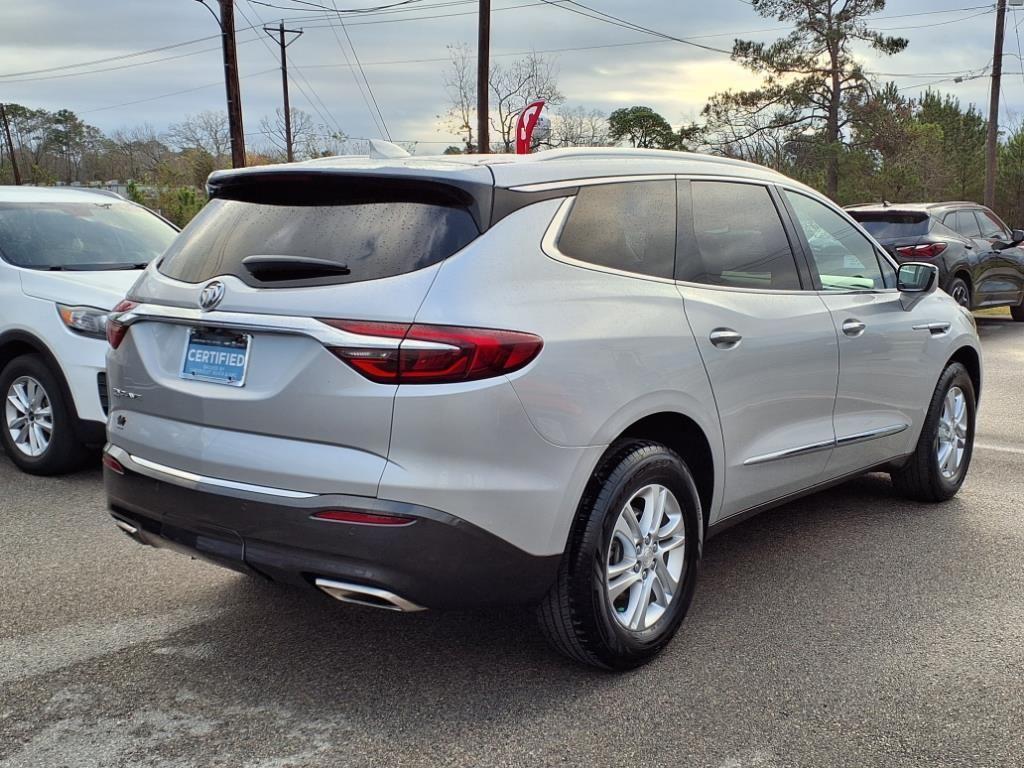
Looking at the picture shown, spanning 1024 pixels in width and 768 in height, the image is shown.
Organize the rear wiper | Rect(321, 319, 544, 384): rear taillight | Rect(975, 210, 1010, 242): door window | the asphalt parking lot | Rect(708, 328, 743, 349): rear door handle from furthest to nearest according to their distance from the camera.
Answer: Rect(975, 210, 1010, 242): door window, Rect(708, 328, 743, 349): rear door handle, the rear wiper, the asphalt parking lot, Rect(321, 319, 544, 384): rear taillight

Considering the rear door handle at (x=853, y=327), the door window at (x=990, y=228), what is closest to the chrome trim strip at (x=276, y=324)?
the rear door handle at (x=853, y=327)

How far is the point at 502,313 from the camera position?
3.00 meters

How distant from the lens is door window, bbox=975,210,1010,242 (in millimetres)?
14492

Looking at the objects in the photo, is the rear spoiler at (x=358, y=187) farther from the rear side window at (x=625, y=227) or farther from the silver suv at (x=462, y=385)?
the rear side window at (x=625, y=227)

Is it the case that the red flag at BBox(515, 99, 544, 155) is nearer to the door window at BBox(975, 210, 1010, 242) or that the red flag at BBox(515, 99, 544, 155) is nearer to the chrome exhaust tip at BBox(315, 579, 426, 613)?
the door window at BBox(975, 210, 1010, 242)

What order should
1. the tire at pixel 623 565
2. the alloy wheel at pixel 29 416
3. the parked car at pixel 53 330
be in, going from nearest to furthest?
the tire at pixel 623 565 → the parked car at pixel 53 330 → the alloy wheel at pixel 29 416

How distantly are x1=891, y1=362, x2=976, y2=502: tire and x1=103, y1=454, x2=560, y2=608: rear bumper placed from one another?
3042mm

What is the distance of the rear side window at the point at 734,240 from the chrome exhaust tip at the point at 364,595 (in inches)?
61.7

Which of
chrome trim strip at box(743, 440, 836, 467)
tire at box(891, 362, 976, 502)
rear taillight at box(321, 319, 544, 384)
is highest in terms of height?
rear taillight at box(321, 319, 544, 384)

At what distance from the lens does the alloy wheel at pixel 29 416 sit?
6.17 meters

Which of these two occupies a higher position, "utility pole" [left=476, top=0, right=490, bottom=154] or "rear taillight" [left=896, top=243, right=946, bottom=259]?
"utility pole" [left=476, top=0, right=490, bottom=154]

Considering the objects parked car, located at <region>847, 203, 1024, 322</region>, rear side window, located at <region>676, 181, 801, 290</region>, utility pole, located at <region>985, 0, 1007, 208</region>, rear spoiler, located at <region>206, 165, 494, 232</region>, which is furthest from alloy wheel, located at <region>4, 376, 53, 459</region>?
utility pole, located at <region>985, 0, 1007, 208</region>

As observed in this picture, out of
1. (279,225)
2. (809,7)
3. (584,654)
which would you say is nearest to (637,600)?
(584,654)

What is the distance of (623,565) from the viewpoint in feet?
11.3
